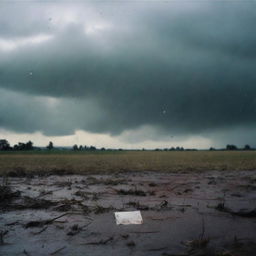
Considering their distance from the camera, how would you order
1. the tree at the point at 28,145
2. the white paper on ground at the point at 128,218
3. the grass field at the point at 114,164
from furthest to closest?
the tree at the point at 28,145
the grass field at the point at 114,164
the white paper on ground at the point at 128,218

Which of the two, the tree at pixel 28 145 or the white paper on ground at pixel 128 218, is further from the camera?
the tree at pixel 28 145

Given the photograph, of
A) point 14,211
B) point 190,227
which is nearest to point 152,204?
point 190,227

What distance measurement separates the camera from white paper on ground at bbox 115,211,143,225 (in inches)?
171

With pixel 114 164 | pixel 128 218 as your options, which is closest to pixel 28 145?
pixel 114 164

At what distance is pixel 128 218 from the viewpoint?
4.55m

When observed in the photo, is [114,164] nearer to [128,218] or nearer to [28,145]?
[128,218]

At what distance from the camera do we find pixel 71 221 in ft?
14.6

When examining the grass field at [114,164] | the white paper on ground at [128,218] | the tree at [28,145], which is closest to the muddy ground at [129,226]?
the white paper on ground at [128,218]

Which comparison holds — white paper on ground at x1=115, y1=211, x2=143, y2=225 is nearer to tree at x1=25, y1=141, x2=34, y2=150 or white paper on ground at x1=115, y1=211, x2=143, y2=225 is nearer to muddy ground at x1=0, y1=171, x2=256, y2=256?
muddy ground at x1=0, y1=171, x2=256, y2=256

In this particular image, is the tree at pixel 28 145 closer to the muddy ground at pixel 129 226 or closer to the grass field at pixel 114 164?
the grass field at pixel 114 164

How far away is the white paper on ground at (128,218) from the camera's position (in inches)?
171

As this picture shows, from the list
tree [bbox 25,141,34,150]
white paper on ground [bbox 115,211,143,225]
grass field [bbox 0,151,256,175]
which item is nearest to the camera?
white paper on ground [bbox 115,211,143,225]

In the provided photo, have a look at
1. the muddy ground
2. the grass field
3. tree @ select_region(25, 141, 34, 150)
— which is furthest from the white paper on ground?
tree @ select_region(25, 141, 34, 150)

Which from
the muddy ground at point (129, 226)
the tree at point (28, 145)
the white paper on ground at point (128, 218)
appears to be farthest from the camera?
the tree at point (28, 145)
